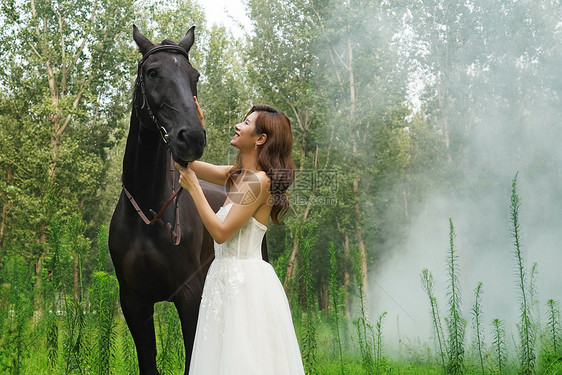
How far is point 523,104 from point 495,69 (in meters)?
2.58

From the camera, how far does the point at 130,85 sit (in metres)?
24.9

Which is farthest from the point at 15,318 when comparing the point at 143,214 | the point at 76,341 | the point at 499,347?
the point at 499,347

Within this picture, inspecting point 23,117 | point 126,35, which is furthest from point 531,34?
point 23,117

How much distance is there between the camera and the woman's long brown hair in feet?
10.2

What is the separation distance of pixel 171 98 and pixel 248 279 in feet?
4.03

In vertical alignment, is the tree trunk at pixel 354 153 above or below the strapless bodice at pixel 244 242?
above

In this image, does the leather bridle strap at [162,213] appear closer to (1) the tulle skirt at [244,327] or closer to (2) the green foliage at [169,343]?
(1) the tulle skirt at [244,327]

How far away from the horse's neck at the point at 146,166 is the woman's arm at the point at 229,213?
848mm

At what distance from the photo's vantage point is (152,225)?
3709mm

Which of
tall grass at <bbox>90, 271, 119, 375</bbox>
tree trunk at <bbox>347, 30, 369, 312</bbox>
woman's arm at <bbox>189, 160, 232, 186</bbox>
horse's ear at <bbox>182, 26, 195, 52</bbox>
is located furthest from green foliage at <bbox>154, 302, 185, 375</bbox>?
tree trunk at <bbox>347, 30, 369, 312</bbox>

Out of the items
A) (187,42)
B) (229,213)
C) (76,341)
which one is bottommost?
(76,341)

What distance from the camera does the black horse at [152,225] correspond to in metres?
3.45

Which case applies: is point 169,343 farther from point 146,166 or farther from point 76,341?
point 146,166

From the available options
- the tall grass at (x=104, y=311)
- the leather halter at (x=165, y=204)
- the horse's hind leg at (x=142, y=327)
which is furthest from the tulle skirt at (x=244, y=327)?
the tall grass at (x=104, y=311)
